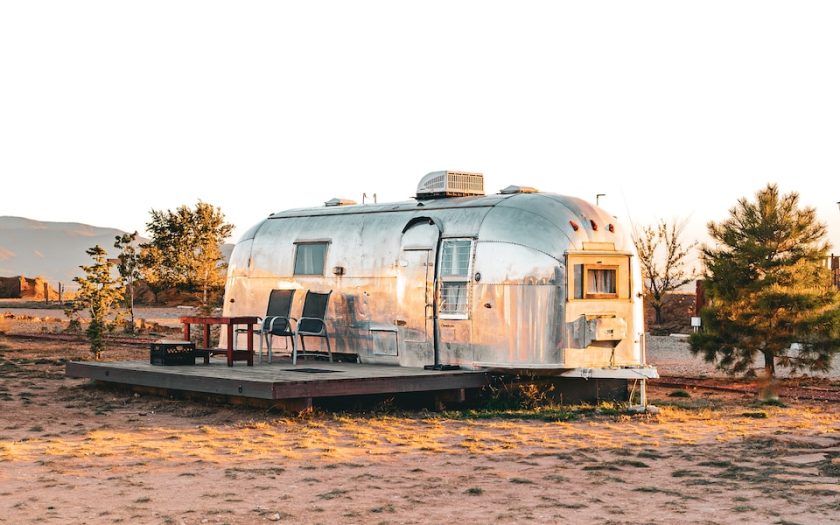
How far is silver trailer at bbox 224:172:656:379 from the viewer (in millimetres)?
13430

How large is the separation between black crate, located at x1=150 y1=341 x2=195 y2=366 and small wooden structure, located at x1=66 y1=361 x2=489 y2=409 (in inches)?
7.5

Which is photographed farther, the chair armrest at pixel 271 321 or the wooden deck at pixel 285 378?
the chair armrest at pixel 271 321

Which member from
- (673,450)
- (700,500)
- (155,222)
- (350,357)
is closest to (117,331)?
(155,222)

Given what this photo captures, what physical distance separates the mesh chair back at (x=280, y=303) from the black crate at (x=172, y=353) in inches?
49.9

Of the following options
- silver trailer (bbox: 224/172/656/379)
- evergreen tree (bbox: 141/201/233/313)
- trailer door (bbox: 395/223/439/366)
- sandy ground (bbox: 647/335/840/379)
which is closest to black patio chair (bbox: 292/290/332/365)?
silver trailer (bbox: 224/172/656/379)

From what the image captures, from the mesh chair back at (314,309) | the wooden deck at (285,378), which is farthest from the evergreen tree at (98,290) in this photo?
the mesh chair back at (314,309)

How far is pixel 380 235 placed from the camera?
1505cm

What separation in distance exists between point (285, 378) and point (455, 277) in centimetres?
279

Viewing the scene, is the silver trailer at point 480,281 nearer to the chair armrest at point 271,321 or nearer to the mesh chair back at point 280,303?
the mesh chair back at point 280,303

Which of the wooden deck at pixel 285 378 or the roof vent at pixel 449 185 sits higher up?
the roof vent at pixel 449 185

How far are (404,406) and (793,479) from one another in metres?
5.93

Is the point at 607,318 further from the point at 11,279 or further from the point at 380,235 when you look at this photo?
the point at 11,279

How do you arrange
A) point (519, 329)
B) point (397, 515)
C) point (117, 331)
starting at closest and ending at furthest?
point (397, 515), point (519, 329), point (117, 331)

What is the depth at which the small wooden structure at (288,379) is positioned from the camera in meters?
12.3
